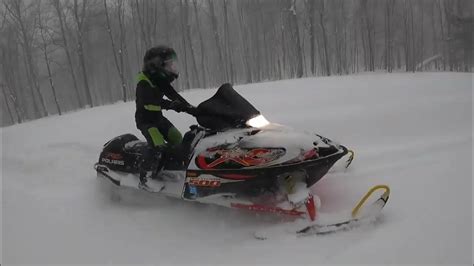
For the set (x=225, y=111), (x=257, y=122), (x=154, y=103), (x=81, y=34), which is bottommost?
(x=257, y=122)

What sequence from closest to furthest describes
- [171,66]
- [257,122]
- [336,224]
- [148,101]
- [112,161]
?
[336,224] → [257,122] → [148,101] → [171,66] → [112,161]

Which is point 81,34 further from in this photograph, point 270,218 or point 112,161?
point 270,218

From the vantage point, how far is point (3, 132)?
22.8 ft

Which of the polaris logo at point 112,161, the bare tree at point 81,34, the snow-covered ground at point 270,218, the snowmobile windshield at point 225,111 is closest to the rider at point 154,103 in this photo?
the snowmobile windshield at point 225,111

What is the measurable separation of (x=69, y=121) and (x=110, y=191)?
3424 mm

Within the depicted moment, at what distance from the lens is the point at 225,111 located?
3.62 meters

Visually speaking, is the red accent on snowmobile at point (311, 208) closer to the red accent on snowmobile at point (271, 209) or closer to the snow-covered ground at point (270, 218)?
the red accent on snowmobile at point (271, 209)

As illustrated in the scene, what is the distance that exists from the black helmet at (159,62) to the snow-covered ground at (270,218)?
1501mm

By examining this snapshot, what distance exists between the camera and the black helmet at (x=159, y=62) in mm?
3846

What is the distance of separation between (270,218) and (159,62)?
208cm

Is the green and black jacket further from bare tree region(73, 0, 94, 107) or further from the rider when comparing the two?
bare tree region(73, 0, 94, 107)

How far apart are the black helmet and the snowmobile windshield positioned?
615 mm

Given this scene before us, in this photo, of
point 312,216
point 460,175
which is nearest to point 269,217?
point 312,216

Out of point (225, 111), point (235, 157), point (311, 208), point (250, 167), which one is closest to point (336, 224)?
point (311, 208)
